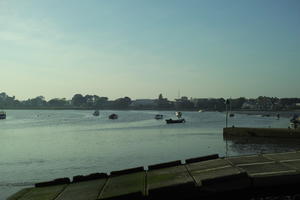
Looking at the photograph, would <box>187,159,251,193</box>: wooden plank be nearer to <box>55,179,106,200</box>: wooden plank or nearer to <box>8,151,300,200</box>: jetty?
<box>8,151,300,200</box>: jetty

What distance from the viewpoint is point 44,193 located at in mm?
11828

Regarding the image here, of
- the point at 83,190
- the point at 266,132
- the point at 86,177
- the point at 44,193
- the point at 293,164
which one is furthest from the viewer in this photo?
the point at 266,132

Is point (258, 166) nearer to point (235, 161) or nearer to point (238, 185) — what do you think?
point (235, 161)

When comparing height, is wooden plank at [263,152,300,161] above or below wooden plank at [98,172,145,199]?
above

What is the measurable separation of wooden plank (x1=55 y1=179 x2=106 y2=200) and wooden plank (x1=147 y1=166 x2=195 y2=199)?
4.67 ft

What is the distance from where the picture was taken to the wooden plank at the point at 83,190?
1056cm

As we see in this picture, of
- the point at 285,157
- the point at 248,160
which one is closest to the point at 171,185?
the point at 248,160

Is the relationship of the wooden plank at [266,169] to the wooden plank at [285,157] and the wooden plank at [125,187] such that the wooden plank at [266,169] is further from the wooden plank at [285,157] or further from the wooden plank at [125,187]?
the wooden plank at [125,187]

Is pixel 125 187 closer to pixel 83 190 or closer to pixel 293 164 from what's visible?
pixel 83 190

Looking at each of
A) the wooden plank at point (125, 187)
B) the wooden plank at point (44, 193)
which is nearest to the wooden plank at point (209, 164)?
the wooden plank at point (125, 187)

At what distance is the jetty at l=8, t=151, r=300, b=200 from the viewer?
9047mm

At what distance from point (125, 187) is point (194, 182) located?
2.11 meters

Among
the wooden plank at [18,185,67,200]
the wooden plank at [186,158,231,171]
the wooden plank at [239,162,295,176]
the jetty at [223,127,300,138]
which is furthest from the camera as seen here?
the jetty at [223,127,300,138]

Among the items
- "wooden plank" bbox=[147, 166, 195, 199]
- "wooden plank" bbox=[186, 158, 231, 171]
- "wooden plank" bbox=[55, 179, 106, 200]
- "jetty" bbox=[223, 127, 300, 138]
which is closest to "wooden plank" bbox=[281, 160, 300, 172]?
"wooden plank" bbox=[186, 158, 231, 171]
